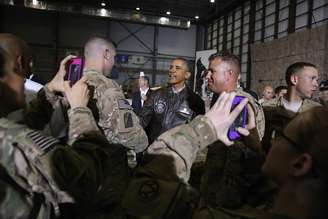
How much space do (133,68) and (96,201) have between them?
1449 centimetres

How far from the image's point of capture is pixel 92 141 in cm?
131

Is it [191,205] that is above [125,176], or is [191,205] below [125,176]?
above

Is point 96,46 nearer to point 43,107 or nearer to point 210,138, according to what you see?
point 43,107

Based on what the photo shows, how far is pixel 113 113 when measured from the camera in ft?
7.16

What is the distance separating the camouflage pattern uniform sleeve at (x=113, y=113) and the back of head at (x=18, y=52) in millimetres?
594

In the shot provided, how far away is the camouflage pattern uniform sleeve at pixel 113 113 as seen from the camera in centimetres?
218

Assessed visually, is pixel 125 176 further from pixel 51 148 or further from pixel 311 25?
pixel 311 25

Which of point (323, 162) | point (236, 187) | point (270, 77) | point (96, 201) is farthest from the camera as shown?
point (270, 77)

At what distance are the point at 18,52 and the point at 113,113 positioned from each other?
810 mm

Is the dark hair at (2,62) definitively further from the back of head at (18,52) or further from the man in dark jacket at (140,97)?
the man in dark jacket at (140,97)

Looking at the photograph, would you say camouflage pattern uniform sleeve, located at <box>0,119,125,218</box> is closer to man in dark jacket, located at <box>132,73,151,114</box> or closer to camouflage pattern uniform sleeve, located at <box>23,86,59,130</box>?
camouflage pattern uniform sleeve, located at <box>23,86,59,130</box>

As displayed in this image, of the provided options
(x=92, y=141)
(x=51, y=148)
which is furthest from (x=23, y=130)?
(x=92, y=141)

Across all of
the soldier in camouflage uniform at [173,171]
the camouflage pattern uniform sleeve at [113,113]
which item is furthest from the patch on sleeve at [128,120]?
the soldier in camouflage uniform at [173,171]

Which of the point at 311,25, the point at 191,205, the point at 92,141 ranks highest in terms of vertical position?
the point at 311,25
